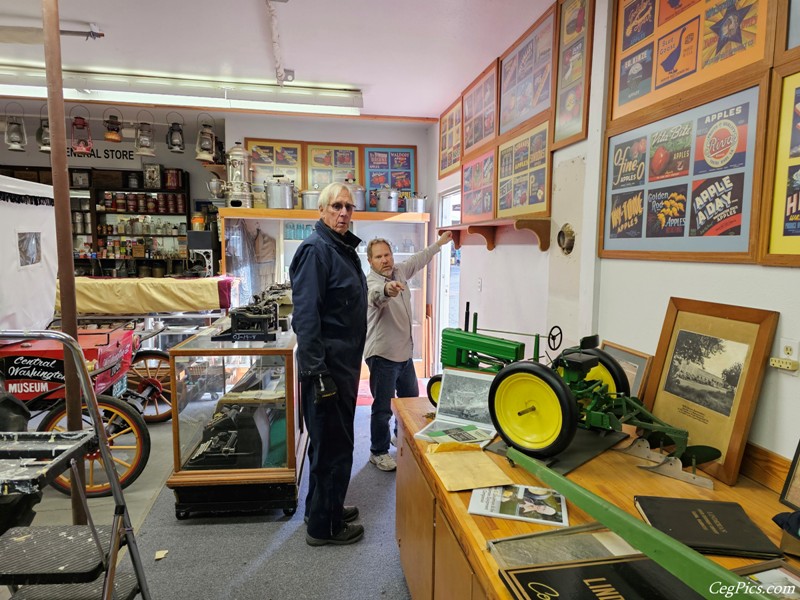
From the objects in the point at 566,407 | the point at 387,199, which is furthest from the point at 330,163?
the point at 566,407

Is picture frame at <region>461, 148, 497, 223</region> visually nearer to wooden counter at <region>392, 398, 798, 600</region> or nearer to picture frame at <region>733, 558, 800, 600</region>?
wooden counter at <region>392, 398, 798, 600</region>

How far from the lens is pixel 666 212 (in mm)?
1849

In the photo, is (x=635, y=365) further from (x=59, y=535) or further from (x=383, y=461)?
(x=59, y=535)

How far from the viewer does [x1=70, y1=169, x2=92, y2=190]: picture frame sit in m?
7.06

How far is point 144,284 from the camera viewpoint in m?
4.80

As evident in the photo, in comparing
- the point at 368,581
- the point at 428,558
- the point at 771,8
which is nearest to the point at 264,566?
the point at 368,581

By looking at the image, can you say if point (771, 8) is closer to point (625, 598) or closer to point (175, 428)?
point (625, 598)

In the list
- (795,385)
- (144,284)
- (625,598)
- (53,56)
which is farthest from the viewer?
(144,284)

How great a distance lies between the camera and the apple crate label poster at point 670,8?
177cm

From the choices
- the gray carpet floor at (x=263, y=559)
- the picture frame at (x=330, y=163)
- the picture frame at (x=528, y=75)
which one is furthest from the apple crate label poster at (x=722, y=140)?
the picture frame at (x=330, y=163)

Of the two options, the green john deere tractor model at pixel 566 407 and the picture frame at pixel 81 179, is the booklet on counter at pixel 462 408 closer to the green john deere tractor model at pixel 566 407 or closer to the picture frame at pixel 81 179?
the green john deere tractor model at pixel 566 407

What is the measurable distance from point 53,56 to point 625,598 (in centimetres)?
224

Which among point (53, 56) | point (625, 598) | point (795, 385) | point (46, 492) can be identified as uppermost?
point (53, 56)

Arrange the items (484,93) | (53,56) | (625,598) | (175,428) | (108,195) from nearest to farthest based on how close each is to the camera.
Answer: (625,598), (53,56), (175,428), (484,93), (108,195)
